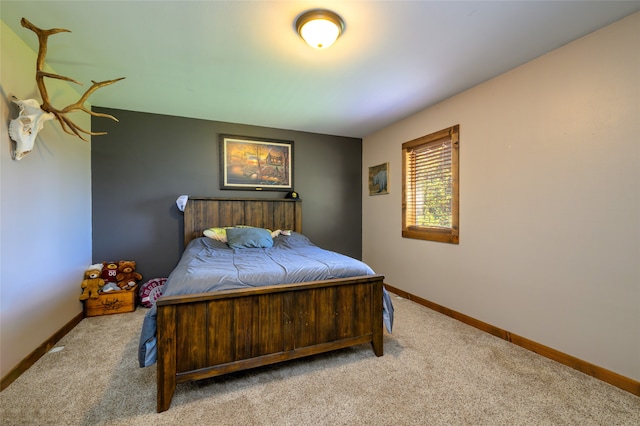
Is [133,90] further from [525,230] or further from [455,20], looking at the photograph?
[525,230]

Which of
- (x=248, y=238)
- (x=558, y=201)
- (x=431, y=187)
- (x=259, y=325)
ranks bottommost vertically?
(x=259, y=325)

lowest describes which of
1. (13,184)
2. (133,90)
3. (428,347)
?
(428,347)

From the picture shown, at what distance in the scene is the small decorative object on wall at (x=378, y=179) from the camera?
4008mm

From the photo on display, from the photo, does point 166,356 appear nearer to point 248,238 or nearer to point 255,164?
point 248,238

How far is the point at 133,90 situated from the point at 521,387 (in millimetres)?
4212

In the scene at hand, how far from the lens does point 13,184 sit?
1.89 metres

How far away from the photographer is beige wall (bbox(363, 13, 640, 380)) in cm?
176

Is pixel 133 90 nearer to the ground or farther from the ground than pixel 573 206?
farther from the ground

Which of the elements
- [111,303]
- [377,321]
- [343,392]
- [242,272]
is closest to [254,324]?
[242,272]

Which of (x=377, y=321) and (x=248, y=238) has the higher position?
(x=248, y=238)

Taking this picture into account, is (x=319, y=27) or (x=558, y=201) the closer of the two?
(x=319, y=27)

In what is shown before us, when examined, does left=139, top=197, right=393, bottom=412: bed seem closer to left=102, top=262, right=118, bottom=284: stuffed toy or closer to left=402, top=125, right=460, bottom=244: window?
left=402, top=125, right=460, bottom=244: window

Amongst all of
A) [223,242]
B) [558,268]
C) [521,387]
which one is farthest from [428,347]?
[223,242]

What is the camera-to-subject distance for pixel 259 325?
1815 millimetres
